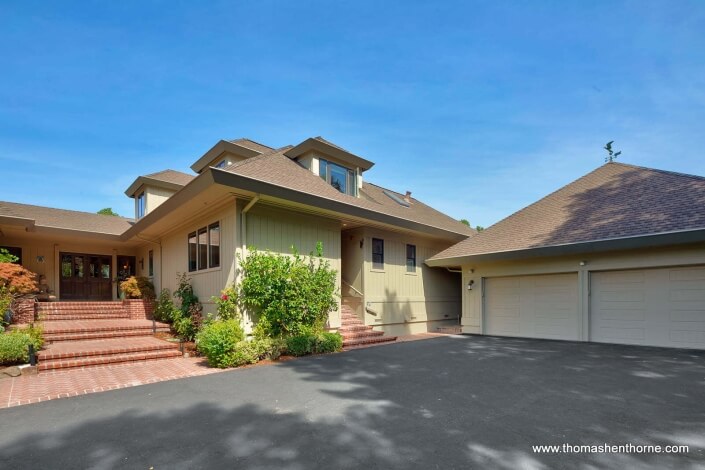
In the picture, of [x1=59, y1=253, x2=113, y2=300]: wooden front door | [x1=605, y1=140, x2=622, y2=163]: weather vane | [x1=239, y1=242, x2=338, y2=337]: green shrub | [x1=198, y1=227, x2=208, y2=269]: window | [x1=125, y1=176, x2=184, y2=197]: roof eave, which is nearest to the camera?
[x1=239, y1=242, x2=338, y2=337]: green shrub

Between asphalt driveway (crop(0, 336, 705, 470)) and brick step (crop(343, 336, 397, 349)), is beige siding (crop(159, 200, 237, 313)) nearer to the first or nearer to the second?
asphalt driveway (crop(0, 336, 705, 470))

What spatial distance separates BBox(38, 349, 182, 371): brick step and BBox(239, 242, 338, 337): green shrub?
213 cm

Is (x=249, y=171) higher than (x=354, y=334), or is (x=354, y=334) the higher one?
(x=249, y=171)

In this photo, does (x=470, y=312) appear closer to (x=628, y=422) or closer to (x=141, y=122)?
(x=628, y=422)

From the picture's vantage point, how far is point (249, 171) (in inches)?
Result: 364

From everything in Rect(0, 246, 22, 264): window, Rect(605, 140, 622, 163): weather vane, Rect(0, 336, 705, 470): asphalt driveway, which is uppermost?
Rect(605, 140, 622, 163): weather vane

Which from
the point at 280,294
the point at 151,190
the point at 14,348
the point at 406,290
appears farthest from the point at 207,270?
the point at 151,190

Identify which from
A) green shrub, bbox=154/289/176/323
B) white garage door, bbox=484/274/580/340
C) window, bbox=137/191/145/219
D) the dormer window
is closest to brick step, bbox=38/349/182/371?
green shrub, bbox=154/289/176/323

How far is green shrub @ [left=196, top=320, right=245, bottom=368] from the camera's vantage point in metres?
7.39

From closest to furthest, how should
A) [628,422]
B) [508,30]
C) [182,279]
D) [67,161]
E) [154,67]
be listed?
[628,422] < [508,30] < [154,67] < [182,279] < [67,161]

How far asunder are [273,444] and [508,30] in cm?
1062

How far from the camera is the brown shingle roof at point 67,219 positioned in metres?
14.5

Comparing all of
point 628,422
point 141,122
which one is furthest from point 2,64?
point 628,422

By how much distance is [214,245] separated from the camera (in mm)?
9891
